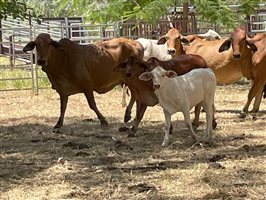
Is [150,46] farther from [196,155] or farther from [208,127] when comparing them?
[196,155]

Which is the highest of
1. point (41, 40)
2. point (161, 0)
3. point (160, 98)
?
point (161, 0)

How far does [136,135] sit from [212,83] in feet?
4.88

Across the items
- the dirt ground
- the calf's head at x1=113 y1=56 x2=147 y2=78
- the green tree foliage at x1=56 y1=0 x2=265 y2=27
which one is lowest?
the dirt ground

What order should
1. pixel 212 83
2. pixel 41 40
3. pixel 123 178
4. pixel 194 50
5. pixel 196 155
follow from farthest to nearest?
pixel 194 50, pixel 41 40, pixel 212 83, pixel 196 155, pixel 123 178

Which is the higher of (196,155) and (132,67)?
(132,67)

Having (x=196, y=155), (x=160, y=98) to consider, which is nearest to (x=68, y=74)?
(x=160, y=98)

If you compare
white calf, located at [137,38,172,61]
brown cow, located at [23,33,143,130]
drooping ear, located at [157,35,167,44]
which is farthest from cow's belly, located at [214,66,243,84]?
brown cow, located at [23,33,143,130]

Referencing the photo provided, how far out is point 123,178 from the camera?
19.2ft

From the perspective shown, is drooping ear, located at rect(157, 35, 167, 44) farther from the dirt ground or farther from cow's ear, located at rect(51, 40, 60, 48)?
cow's ear, located at rect(51, 40, 60, 48)

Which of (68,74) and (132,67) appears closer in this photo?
(132,67)

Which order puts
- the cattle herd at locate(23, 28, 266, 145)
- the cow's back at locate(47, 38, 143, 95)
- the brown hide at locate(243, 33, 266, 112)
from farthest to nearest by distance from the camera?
the brown hide at locate(243, 33, 266, 112)
the cow's back at locate(47, 38, 143, 95)
the cattle herd at locate(23, 28, 266, 145)

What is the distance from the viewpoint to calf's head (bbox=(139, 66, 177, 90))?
7.09 meters

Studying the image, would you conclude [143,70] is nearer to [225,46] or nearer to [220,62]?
[225,46]

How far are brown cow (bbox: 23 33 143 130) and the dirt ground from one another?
0.61 meters
